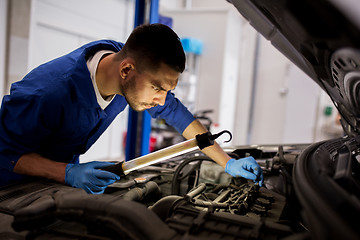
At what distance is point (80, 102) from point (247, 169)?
82cm

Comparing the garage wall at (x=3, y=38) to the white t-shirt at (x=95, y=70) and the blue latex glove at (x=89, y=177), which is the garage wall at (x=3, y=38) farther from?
the blue latex glove at (x=89, y=177)

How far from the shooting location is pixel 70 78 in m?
1.17

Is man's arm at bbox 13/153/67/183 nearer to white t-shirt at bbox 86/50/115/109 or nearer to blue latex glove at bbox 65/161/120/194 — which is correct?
blue latex glove at bbox 65/161/120/194

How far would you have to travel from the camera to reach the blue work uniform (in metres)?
1.07

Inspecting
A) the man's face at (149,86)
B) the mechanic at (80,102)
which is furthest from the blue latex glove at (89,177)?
the man's face at (149,86)

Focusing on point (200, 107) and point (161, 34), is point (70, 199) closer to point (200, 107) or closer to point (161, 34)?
point (161, 34)

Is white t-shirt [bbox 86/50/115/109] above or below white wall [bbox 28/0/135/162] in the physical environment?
below

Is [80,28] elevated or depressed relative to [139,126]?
elevated

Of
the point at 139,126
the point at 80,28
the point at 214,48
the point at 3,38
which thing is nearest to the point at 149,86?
the point at 139,126

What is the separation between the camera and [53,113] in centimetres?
111

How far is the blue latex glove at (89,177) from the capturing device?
41.5 inches

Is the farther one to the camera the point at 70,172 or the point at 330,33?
the point at 70,172

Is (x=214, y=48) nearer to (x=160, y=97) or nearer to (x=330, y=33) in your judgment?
(x=160, y=97)

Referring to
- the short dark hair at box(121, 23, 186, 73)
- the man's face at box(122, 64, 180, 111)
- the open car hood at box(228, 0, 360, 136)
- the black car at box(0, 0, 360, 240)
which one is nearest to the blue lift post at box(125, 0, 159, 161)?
the man's face at box(122, 64, 180, 111)
